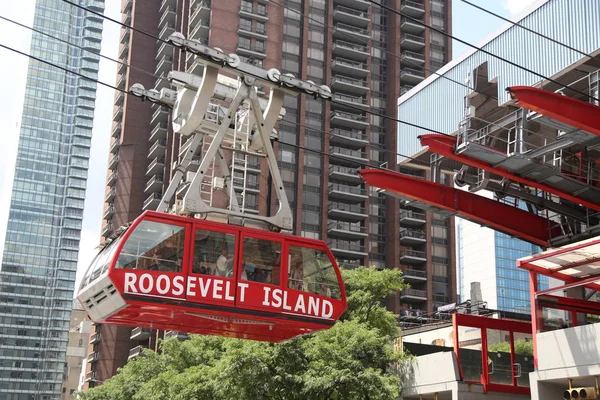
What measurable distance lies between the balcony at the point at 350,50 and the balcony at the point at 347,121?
22.7ft

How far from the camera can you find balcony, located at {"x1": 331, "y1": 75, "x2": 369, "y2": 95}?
90.8 metres

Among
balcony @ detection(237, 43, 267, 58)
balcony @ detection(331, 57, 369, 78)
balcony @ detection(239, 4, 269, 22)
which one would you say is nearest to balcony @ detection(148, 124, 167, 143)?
balcony @ detection(237, 43, 267, 58)

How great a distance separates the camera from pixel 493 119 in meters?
28.0

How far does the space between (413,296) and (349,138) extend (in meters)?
18.6

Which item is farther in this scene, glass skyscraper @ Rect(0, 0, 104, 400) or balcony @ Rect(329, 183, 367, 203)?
glass skyscraper @ Rect(0, 0, 104, 400)

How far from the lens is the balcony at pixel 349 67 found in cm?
9181

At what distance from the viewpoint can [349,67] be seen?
91812 mm

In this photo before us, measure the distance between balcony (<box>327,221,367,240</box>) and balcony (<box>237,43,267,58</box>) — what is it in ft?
63.3

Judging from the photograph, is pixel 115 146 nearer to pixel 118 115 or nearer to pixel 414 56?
pixel 118 115

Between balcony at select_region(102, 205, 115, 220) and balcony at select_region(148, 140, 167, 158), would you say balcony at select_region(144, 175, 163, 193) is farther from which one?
balcony at select_region(102, 205, 115, 220)

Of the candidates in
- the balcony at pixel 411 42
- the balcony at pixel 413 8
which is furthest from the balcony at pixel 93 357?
the balcony at pixel 413 8

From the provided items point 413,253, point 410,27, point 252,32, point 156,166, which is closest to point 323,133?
point 252,32

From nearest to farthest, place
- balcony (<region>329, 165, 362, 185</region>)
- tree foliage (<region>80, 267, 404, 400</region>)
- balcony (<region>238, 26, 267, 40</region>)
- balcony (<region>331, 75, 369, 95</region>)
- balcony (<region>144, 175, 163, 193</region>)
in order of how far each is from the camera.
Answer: tree foliage (<region>80, 267, 404, 400</region>), balcony (<region>238, 26, 267, 40</region>), balcony (<region>329, 165, 362, 185</region>), balcony (<region>331, 75, 369, 95</region>), balcony (<region>144, 175, 163, 193</region>)

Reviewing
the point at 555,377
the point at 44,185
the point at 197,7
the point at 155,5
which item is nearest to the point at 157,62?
the point at 155,5
